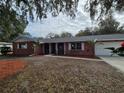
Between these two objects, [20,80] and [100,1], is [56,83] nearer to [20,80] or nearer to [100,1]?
[20,80]

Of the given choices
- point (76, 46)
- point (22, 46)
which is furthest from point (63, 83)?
point (22, 46)

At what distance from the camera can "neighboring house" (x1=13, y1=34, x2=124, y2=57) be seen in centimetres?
3112

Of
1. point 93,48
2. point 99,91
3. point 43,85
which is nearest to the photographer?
point 99,91

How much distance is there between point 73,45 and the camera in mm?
33844

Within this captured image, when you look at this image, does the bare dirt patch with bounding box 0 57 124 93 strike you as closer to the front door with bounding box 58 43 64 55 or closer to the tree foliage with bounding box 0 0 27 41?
the tree foliage with bounding box 0 0 27 41

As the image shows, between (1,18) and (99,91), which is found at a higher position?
(1,18)

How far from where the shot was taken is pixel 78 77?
506 inches

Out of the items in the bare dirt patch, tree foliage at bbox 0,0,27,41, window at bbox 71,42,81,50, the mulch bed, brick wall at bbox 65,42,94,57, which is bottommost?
the bare dirt patch

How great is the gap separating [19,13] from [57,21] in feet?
4.65

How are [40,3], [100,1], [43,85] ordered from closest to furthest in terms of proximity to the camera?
[100,1], [40,3], [43,85]

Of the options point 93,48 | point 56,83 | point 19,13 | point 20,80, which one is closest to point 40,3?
point 19,13

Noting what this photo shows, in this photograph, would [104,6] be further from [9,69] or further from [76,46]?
[76,46]

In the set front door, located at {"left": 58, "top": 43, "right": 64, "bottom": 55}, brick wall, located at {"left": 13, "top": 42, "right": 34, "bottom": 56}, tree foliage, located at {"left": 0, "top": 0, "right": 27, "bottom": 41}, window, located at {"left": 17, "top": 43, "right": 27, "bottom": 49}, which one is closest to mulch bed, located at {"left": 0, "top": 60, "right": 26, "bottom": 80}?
tree foliage, located at {"left": 0, "top": 0, "right": 27, "bottom": 41}

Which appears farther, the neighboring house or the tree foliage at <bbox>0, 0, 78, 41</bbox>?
the neighboring house
